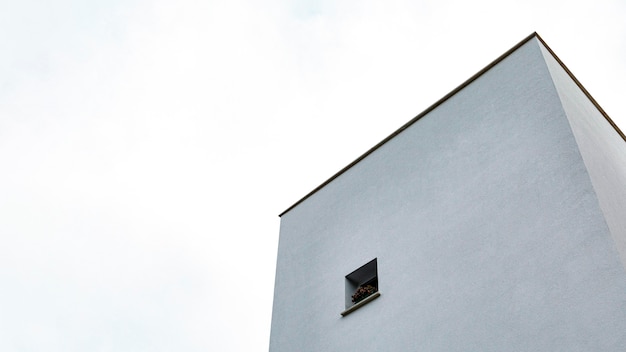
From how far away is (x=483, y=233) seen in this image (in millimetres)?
10656

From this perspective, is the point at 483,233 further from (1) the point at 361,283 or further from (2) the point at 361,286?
(1) the point at 361,283

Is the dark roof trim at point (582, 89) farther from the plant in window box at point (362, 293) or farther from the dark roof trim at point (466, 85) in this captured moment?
the plant in window box at point (362, 293)

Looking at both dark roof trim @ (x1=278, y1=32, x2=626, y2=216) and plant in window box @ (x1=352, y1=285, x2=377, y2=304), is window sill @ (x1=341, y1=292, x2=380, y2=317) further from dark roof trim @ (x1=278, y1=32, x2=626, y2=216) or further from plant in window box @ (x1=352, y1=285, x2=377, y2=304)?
dark roof trim @ (x1=278, y1=32, x2=626, y2=216)

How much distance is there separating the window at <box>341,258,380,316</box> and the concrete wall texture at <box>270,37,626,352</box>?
0.42 feet

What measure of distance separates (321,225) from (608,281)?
7.17 m

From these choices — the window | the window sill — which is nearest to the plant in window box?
the window

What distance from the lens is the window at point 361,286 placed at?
12.2 m

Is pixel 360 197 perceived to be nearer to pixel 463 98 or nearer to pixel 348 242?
pixel 348 242

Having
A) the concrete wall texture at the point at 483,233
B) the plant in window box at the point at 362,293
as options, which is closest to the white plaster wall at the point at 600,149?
the concrete wall texture at the point at 483,233

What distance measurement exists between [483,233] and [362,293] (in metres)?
2.72

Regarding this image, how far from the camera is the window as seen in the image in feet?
39.9

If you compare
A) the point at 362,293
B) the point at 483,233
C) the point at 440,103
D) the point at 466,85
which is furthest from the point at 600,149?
the point at 362,293

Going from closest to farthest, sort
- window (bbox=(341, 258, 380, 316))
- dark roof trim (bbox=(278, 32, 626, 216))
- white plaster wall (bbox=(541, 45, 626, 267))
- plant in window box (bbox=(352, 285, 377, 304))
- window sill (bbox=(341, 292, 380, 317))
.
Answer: white plaster wall (bbox=(541, 45, 626, 267)) < window sill (bbox=(341, 292, 380, 317)) < window (bbox=(341, 258, 380, 316)) < plant in window box (bbox=(352, 285, 377, 304)) < dark roof trim (bbox=(278, 32, 626, 216))

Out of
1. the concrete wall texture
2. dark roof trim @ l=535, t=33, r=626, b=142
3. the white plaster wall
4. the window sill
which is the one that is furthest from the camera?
dark roof trim @ l=535, t=33, r=626, b=142
